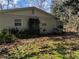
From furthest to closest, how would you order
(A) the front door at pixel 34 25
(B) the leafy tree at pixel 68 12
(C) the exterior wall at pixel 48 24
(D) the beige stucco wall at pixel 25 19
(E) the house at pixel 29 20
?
(C) the exterior wall at pixel 48 24, (B) the leafy tree at pixel 68 12, (A) the front door at pixel 34 25, (E) the house at pixel 29 20, (D) the beige stucco wall at pixel 25 19

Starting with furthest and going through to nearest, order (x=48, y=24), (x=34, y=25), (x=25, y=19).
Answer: (x=48, y=24)
(x=34, y=25)
(x=25, y=19)

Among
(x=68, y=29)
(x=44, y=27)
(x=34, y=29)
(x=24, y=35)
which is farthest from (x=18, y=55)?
(x=68, y=29)

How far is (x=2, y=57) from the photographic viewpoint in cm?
943

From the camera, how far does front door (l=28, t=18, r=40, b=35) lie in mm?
21781

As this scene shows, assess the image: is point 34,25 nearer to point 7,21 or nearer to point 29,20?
point 29,20

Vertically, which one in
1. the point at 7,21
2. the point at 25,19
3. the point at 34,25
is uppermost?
the point at 25,19

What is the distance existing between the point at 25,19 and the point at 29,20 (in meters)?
0.57

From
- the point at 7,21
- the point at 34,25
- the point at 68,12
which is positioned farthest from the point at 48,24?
the point at 68,12

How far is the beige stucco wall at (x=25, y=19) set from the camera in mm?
19609

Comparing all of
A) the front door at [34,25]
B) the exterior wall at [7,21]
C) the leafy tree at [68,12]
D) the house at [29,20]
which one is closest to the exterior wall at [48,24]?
the house at [29,20]

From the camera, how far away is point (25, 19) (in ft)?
70.8

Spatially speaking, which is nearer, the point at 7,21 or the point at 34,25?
the point at 7,21

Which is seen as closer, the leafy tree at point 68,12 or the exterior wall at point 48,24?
the leafy tree at point 68,12

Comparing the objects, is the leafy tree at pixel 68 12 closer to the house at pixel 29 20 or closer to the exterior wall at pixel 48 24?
the house at pixel 29 20
